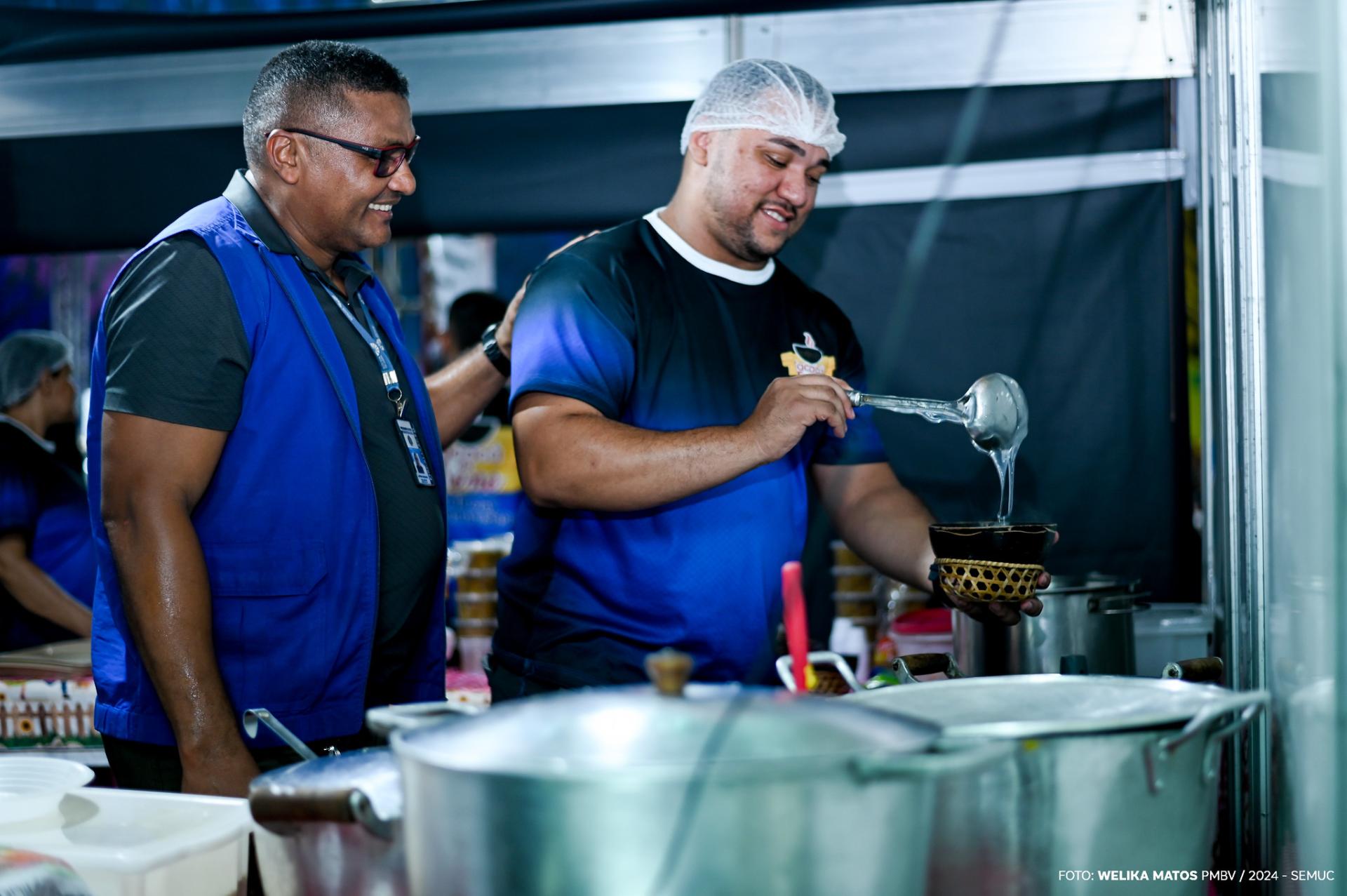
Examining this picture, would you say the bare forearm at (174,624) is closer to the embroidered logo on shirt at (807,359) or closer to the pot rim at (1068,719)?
the pot rim at (1068,719)

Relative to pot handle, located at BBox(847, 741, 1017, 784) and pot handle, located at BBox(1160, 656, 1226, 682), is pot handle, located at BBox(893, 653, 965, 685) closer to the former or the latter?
pot handle, located at BBox(1160, 656, 1226, 682)

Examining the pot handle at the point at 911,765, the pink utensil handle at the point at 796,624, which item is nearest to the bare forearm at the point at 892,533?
the pink utensil handle at the point at 796,624

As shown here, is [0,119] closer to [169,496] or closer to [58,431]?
[58,431]

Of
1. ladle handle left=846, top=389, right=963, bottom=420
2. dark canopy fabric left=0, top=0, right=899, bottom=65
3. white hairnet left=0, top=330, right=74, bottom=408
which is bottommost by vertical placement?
ladle handle left=846, top=389, right=963, bottom=420

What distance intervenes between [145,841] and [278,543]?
2.31ft

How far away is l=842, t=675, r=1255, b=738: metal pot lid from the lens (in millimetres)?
1468

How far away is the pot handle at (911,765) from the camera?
1.01 meters

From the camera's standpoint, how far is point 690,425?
249cm

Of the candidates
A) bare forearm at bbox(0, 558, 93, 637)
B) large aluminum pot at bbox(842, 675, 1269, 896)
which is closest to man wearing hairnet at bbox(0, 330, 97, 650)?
bare forearm at bbox(0, 558, 93, 637)

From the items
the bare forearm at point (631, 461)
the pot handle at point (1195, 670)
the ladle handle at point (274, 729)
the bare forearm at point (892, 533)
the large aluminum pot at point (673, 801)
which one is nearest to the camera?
the large aluminum pot at point (673, 801)

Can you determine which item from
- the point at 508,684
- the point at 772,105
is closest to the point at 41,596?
the point at 508,684

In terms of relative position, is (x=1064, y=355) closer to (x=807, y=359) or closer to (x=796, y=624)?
(x=807, y=359)

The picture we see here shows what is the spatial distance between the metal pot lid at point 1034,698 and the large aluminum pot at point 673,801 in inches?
14.5

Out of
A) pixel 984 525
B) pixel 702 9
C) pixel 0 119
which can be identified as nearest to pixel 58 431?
pixel 0 119
